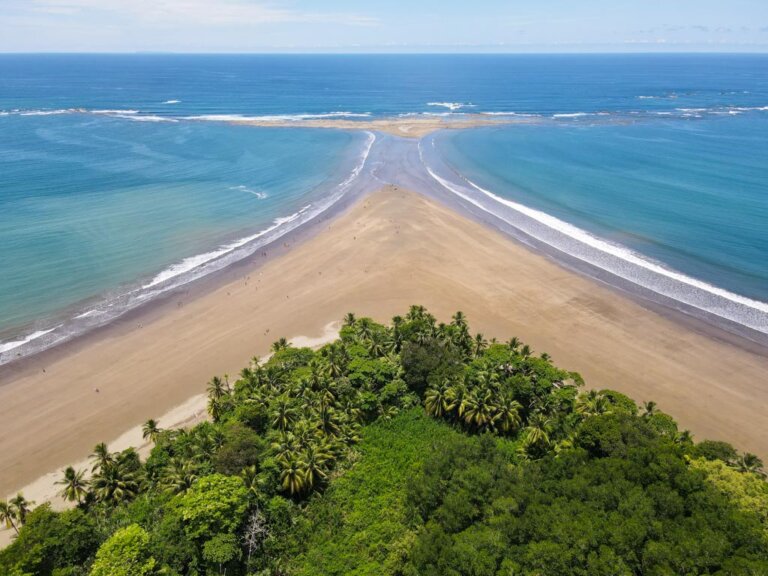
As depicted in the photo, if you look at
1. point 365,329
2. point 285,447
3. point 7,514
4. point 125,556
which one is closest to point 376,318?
point 365,329

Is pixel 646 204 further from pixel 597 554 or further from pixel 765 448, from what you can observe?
pixel 597 554

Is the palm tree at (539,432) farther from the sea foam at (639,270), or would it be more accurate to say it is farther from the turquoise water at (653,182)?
the turquoise water at (653,182)

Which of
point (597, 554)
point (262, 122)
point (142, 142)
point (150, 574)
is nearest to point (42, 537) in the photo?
point (150, 574)

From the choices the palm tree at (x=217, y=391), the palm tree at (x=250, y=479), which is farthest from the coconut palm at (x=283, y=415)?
the palm tree at (x=217, y=391)

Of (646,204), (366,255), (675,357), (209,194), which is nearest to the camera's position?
(675,357)

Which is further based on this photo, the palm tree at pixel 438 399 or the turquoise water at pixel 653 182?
the turquoise water at pixel 653 182

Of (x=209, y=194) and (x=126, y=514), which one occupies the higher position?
(x=209, y=194)

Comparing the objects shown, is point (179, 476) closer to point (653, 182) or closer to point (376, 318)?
point (376, 318)
